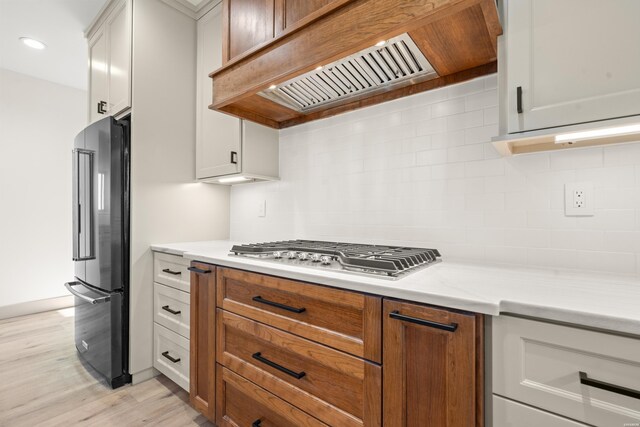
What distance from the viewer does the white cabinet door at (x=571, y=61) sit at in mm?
852

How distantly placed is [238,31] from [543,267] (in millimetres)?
1900

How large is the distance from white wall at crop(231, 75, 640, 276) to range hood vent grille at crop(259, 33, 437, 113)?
0.45 ft

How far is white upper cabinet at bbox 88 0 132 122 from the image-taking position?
6.89 feet

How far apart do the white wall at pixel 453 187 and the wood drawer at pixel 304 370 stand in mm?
740

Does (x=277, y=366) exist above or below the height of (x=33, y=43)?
below

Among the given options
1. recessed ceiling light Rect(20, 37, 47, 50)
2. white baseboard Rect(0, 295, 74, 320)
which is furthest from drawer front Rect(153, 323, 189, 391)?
recessed ceiling light Rect(20, 37, 47, 50)

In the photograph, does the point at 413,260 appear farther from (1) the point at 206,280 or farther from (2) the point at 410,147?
(1) the point at 206,280

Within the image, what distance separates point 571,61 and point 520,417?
1000 mm

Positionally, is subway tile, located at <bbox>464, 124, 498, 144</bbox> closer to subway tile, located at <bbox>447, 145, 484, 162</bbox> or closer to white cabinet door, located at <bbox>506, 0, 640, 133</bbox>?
subway tile, located at <bbox>447, 145, 484, 162</bbox>

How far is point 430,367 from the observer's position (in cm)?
85

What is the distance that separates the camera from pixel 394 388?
907mm

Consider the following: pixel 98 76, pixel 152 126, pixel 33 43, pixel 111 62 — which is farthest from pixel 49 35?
pixel 152 126

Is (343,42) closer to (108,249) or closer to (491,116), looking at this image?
(491,116)

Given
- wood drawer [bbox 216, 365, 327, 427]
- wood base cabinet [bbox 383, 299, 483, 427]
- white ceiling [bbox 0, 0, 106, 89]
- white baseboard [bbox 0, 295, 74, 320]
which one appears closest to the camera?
wood base cabinet [bbox 383, 299, 483, 427]
